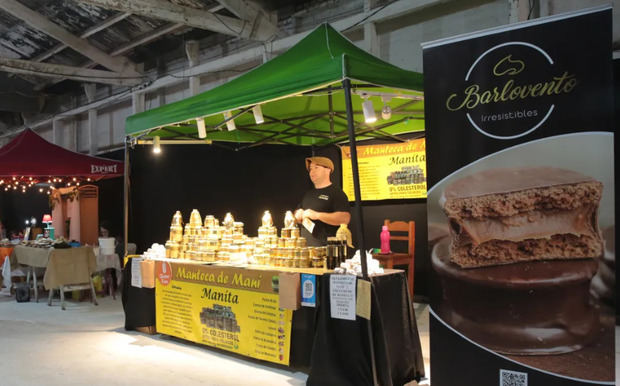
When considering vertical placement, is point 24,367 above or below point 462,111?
below

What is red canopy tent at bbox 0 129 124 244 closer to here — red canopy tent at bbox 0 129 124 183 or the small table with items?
red canopy tent at bbox 0 129 124 183

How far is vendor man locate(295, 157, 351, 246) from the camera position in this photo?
4.64 metres

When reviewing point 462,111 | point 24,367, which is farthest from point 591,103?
point 24,367

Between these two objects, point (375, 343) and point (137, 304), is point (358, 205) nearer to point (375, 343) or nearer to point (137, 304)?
point (375, 343)

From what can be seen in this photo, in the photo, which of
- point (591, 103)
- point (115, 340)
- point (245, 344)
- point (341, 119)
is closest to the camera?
point (591, 103)

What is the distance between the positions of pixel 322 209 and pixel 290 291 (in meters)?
1.18

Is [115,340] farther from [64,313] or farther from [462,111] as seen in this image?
[462,111]

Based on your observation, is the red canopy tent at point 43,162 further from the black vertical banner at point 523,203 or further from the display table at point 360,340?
the black vertical banner at point 523,203

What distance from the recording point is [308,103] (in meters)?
5.28

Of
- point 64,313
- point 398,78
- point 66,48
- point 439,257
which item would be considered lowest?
point 64,313

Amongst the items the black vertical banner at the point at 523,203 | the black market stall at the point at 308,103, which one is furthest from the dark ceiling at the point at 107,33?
the black vertical banner at the point at 523,203

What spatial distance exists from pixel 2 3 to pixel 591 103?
348 inches

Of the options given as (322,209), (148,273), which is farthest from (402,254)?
(148,273)

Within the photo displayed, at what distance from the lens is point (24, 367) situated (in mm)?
4172
